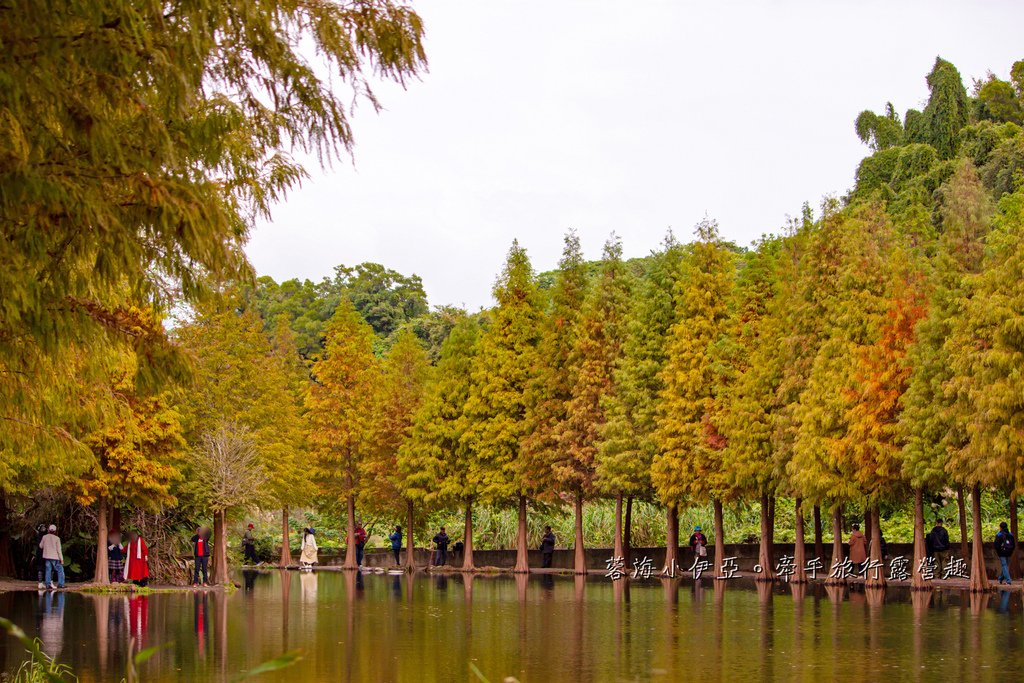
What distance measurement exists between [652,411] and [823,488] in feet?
33.3

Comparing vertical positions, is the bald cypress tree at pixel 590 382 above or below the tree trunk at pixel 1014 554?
above

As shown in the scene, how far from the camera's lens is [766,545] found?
4406 cm

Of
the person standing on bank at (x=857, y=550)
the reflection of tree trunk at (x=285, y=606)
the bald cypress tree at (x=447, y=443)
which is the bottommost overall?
the reflection of tree trunk at (x=285, y=606)

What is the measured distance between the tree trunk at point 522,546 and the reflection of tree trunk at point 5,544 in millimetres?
19649

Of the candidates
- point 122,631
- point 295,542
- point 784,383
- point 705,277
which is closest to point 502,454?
point 705,277

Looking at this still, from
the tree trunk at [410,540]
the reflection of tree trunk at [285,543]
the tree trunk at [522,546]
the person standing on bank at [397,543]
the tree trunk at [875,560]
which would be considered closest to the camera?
the tree trunk at [875,560]

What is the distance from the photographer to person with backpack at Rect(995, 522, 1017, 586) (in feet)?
123

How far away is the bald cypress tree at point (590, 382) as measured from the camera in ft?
168

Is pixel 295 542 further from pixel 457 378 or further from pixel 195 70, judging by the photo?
pixel 195 70

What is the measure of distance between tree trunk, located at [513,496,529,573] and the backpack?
20584 millimetres

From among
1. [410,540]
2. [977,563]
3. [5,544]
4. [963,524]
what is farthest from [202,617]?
[410,540]

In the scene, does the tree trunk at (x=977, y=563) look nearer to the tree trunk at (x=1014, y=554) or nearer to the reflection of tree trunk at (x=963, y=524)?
the reflection of tree trunk at (x=963, y=524)

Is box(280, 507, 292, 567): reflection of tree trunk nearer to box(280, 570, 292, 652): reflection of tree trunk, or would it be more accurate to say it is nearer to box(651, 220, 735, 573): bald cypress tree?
box(280, 570, 292, 652): reflection of tree trunk

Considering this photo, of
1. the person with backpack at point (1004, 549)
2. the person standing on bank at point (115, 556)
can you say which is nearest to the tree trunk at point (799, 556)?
the person with backpack at point (1004, 549)
